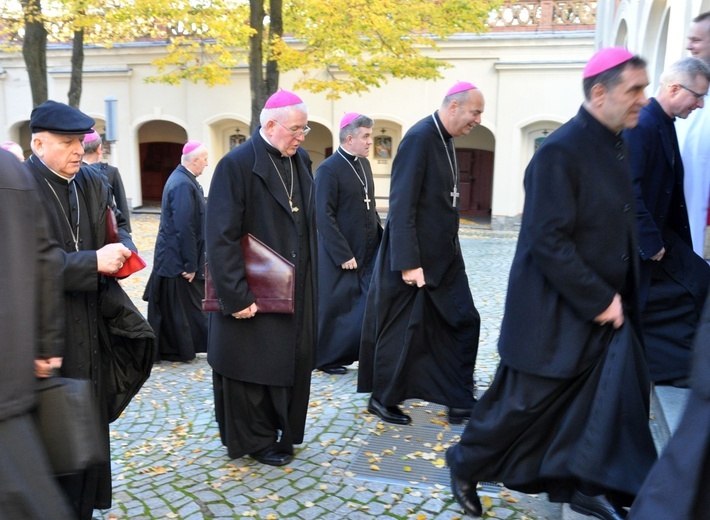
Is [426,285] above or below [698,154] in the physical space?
below

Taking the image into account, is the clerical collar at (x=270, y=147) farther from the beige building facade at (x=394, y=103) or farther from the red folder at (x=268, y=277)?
the beige building facade at (x=394, y=103)

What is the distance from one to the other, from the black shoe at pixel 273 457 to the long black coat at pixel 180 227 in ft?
9.27

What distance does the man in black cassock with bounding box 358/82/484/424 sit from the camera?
15.1 ft

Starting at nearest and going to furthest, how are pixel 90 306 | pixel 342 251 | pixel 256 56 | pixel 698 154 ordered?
pixel 90 306
pixel 698 154
pixel 342 251
pixel 256 56

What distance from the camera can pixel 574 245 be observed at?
Result: 9.89 feet

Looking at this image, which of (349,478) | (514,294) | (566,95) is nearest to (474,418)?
(514,294)

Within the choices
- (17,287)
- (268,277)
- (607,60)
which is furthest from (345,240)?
(17,287)

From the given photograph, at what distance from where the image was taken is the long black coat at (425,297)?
4625 millimetres

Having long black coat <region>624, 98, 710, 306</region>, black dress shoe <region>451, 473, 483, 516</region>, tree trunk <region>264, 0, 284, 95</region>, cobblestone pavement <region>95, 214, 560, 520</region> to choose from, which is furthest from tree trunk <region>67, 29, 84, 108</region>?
black dress shoe <region>451, 473, 483, 516</region>

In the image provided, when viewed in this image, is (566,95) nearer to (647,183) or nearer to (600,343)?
(647,183)

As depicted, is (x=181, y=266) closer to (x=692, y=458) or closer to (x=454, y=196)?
(x=454, y=196)

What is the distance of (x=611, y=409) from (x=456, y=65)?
1856 centimetres

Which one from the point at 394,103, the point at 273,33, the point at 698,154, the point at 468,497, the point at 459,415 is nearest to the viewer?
the point at 468,497

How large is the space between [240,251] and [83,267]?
1.08 m
